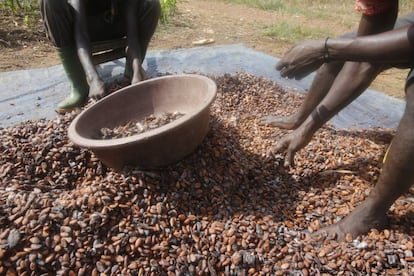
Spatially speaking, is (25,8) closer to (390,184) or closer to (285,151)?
(285,151)

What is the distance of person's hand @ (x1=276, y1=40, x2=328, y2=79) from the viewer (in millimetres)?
1558

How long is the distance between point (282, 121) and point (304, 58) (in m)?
0.83

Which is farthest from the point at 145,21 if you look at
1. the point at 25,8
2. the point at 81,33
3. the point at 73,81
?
the point at 25,8

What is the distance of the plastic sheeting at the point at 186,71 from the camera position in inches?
106

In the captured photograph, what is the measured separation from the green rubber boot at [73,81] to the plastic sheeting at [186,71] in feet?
0.65

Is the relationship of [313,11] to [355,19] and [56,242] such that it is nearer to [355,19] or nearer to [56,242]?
[355,19]

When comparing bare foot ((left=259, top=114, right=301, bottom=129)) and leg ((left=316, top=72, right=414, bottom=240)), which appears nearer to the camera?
leg ((left=316, top=72, right=414, bottom=240))

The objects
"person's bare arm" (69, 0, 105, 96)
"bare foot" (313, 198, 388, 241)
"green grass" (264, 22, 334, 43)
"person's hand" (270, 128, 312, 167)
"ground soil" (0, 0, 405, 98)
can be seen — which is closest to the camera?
"bare foot" (313, 198, 388, 241)

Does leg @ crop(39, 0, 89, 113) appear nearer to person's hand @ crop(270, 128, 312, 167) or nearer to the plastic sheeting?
the plastic sheeting

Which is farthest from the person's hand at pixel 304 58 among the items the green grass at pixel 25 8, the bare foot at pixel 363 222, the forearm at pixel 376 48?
the green grass at pixel 25 8

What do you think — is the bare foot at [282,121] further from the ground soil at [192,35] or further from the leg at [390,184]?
the ground soil at [192,35]

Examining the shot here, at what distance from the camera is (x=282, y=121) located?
93.2 inches

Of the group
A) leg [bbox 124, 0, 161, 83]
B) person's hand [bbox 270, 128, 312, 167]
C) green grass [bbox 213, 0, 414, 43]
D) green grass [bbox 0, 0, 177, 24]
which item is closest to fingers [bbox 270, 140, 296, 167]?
person's hand [bbox 270, 128, 312, 167]

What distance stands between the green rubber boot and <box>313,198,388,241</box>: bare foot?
2.11 meters
